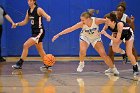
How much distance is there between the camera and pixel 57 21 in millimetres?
15711

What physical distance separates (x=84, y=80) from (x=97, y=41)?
5.41 feet

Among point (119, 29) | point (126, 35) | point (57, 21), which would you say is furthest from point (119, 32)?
point (57, 21)

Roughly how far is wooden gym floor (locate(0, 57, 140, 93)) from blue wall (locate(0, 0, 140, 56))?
3770mm

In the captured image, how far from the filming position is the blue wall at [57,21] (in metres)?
15.4

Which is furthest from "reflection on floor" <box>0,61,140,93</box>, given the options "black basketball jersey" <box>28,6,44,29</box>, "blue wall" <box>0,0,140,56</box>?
"blue wall" <box>0,0,140,56</box>

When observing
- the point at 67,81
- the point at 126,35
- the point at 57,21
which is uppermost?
the point at 57,21

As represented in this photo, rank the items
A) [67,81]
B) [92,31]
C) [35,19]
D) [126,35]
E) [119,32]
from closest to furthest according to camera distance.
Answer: [67,81]
[119,32]
[126,35]
[92,31]
[35,19]

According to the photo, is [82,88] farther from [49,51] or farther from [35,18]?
[49,51]

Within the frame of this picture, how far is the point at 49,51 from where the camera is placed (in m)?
15.7

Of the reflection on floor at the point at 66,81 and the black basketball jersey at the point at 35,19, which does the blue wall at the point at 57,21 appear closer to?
the reflection on floor at the point at 66,81

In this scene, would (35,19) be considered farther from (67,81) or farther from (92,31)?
(67,81)

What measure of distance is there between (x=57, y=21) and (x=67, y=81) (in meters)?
6.92

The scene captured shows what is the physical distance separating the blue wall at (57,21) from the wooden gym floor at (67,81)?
3.77 metres

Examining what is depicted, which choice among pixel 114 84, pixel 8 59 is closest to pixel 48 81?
pixel 114 84
